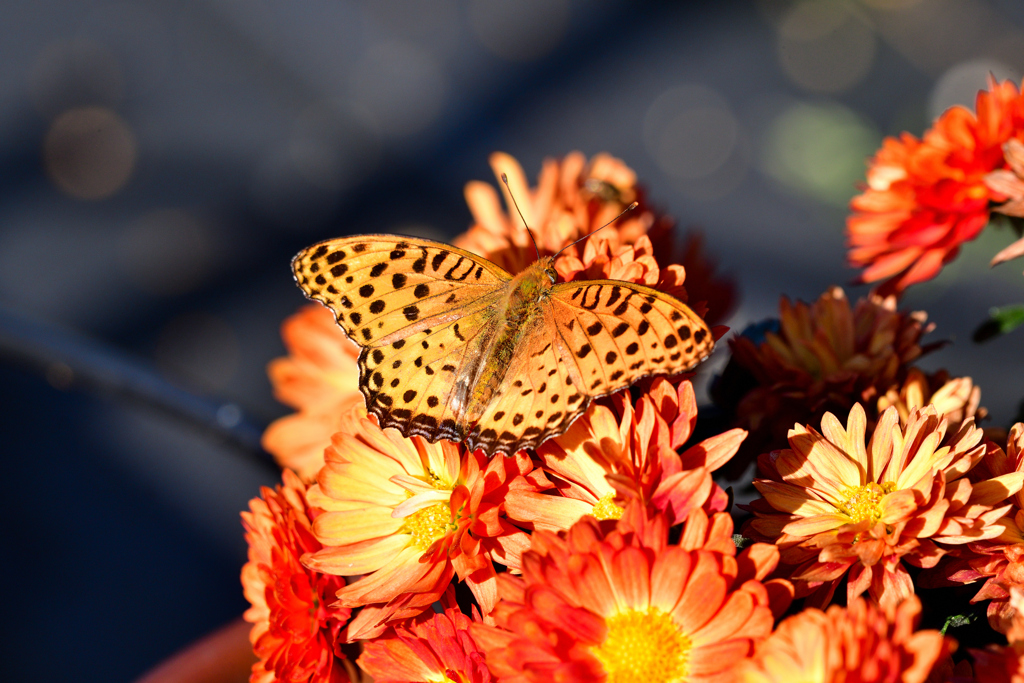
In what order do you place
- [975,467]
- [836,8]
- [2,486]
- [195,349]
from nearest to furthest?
[975,467]
[2,486]
[195,349]
[836,8]

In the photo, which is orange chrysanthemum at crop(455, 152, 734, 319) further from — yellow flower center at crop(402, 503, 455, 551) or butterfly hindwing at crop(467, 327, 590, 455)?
yellow flower center at crop(402, 503, 455, 551)

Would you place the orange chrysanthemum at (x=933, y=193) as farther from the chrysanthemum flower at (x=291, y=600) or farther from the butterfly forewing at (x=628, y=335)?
the chrysanthemum flower at (x=291, y=600)

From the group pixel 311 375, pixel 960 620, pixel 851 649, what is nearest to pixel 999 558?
pixel 960 620

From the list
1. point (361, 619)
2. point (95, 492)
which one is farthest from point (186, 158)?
point (361, 619)

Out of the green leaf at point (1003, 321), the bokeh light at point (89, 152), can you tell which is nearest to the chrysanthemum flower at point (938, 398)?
the green leaf at point (1003, 321)

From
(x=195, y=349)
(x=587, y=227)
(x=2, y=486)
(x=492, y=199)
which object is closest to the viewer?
(x=587, y=227)

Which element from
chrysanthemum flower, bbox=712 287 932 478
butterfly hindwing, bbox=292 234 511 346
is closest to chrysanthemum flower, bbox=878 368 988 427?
chrysanthemum flower, bbox=712 287 932 478

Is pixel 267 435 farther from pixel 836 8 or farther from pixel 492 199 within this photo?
pixel 836 8

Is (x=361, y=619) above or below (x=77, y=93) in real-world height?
below
